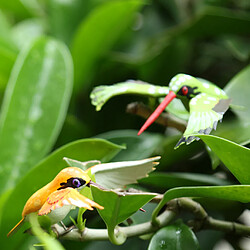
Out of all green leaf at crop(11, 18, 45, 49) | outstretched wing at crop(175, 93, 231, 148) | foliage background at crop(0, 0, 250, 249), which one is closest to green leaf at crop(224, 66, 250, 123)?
foliage background at crop(0, 0, 250, 249)

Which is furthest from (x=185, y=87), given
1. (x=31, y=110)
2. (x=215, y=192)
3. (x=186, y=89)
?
(x=31, y=110)

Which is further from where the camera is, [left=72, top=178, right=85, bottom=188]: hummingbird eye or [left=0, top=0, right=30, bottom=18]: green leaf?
[left=0, top=0, right=30, bottom=18]: green leaf

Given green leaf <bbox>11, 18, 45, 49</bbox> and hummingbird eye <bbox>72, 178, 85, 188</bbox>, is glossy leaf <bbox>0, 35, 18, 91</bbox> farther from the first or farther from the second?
hummingbird eye <bbox>72, 178, 85, 188</bbox>

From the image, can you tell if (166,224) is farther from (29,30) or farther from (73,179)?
(29,30)

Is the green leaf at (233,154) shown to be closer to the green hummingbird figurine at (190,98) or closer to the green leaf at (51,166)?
the green hummingbird figurine at (190,98)

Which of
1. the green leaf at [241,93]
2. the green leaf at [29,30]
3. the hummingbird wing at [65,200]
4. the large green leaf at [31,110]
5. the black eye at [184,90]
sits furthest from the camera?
the green leaf at [29,30]

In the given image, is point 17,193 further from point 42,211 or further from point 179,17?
point 179,17

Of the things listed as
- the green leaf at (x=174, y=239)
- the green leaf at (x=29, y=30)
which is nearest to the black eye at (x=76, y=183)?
the green leaf at (x=174, y=239)
